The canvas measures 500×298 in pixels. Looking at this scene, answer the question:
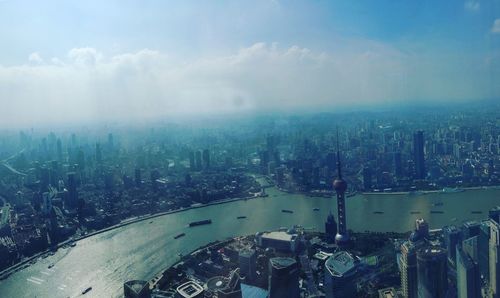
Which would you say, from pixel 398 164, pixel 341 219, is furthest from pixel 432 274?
pixel 398 164

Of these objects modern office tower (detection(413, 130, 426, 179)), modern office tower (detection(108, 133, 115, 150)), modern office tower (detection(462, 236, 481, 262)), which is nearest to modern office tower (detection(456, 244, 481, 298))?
modern office tower (detection(462, 236, 481, 262))

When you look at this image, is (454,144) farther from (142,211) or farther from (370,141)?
(142,211)

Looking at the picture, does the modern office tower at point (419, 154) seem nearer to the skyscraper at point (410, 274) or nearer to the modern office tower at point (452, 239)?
the modern office tower at point (452, 239)

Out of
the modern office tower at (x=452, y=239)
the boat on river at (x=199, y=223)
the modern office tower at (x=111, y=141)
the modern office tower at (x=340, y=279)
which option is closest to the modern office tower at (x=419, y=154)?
the modern office tower at (x=452, y=239)

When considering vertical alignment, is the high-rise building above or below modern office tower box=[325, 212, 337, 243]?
above

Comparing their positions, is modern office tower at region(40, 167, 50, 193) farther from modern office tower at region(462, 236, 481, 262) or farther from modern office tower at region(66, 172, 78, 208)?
modern office tower at region(462, 236, 481, 262)

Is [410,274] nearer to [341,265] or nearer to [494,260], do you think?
[341,265]

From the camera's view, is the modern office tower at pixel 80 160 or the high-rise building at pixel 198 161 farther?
the high-rise building at pixel 198 161
